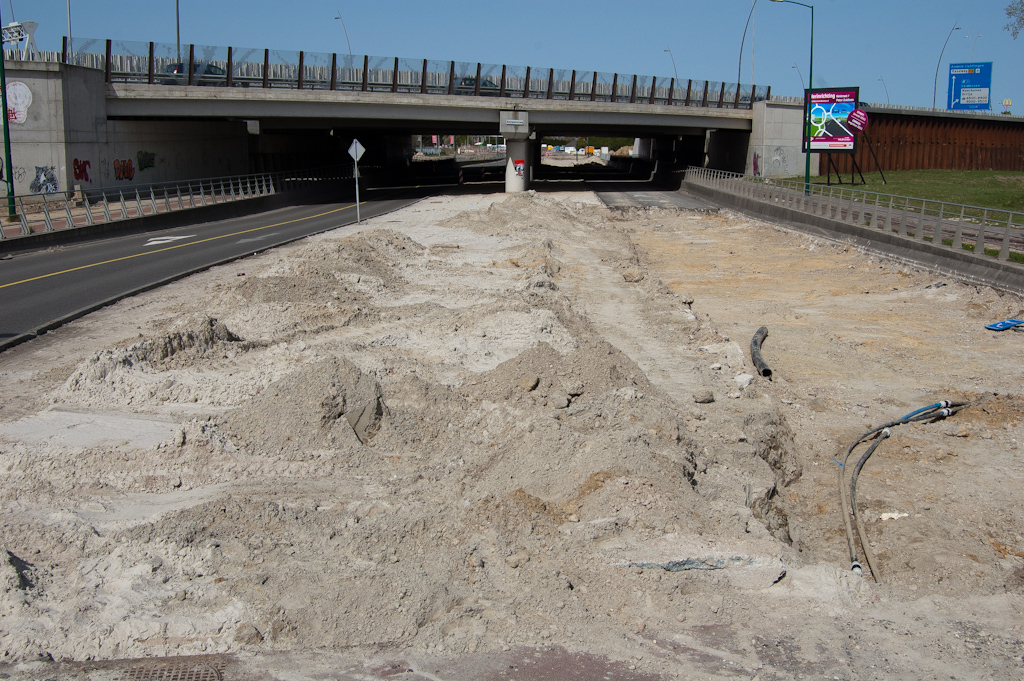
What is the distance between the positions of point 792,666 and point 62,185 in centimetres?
3923

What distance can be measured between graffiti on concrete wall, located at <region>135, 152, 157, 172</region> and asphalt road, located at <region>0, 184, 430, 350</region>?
7.64m

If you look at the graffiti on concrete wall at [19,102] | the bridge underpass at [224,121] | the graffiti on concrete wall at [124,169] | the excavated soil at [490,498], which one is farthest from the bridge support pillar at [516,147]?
the excavated soil at [490,498]

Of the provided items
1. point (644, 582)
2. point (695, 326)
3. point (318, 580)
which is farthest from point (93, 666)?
A: point (695, 326)

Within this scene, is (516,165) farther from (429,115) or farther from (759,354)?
(759,354)

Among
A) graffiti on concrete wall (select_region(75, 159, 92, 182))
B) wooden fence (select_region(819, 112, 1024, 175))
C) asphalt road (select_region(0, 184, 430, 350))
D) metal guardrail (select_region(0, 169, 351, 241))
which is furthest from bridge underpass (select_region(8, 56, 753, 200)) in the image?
wooden fence (select_region(819, 112, 1024, 175))

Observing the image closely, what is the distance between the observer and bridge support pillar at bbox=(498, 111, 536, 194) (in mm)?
52469

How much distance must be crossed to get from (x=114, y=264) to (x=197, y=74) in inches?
926

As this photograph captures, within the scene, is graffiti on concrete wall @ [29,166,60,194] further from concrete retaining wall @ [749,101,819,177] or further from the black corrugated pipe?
concrete retaining wall @ [749,101,819,177]

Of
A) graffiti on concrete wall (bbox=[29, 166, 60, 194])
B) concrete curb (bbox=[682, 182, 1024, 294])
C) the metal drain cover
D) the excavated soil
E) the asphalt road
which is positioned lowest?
the metal drain cover

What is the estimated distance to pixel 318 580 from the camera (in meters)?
6.23

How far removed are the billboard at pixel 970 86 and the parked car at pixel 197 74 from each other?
8534cm

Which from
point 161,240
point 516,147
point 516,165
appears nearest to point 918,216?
point 161,240

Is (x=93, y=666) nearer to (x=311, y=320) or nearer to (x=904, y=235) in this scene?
(x=311, y=320)

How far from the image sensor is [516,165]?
57.5 m
